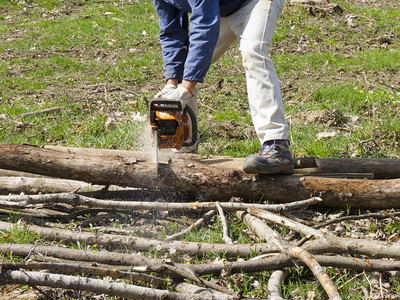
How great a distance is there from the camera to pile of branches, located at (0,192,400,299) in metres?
2.44

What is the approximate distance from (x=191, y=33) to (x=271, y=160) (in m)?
1.26

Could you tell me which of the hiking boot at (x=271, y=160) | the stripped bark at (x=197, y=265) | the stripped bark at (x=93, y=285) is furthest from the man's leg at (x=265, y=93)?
the stripped bark at (x=93, y=285)

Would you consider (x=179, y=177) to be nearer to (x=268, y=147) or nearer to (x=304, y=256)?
(x=268, y=147)

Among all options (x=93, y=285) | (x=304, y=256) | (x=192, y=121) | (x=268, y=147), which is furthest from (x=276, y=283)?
(x=192, y=121)

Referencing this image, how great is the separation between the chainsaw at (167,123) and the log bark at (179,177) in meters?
0.22

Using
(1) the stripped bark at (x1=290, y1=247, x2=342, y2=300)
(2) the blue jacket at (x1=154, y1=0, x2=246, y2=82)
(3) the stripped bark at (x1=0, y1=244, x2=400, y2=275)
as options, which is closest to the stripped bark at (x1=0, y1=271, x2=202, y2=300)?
(3) the stripped bark at (x1=0, y1=244, x2=400, y2=275)

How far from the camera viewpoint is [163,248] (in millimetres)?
2959

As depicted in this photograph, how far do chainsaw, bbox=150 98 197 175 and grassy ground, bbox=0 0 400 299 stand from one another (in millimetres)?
904

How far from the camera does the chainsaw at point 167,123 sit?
12.0ft

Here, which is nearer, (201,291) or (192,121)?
(201,291)

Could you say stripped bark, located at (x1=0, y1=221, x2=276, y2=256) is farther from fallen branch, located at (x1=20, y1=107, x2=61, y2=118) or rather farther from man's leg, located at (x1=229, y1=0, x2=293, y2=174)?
fallen branch, located at (x1=20, y1=107, x2=61, y2=118)

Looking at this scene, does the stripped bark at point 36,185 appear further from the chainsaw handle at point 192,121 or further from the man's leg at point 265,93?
the man's leg at point 265,93

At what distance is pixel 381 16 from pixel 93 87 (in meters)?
6.94

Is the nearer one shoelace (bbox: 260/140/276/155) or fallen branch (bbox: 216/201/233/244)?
fallen branch (bbox: 216/201/233/244)
